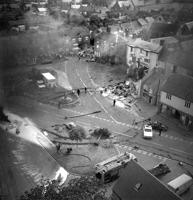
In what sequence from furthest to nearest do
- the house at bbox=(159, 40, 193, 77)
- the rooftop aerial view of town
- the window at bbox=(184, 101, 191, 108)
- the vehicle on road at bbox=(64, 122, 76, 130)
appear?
the house at bbox=(159, 40, 193, 77)
the vehicle on road at bbox=(64, 122, 76, 130)
the window at bbox=(184, 101, 191, 108)
the rooftop aerial view of town

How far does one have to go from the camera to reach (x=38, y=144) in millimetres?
25922

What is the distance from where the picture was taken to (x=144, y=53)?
40812mm

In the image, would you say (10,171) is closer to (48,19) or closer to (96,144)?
(96,144)

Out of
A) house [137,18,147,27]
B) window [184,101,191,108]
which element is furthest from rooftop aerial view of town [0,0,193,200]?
house [137,18,147,27]

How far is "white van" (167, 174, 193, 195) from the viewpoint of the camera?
20523 millimetres

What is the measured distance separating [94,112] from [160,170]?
36.5ft

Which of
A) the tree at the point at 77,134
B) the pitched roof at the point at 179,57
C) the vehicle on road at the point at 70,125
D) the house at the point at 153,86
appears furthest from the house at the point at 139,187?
the pitched roof at the point at 179,57

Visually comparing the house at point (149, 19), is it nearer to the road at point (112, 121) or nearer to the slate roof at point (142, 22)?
the slate roof at point (142, 22)

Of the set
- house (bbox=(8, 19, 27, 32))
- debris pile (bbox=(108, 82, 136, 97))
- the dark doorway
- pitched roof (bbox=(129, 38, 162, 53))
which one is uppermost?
house (bbox=(8, 19, 27, 32))

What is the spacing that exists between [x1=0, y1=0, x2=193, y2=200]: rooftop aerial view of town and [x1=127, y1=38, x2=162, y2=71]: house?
140 millimetres

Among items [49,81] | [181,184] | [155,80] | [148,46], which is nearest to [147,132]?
[181,184]

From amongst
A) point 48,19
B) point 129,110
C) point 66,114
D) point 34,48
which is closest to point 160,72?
point 129,110

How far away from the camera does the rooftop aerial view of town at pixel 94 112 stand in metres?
20.8

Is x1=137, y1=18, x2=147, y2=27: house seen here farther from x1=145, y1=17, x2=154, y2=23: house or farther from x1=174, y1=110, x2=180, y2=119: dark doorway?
x1=174, y1=110, x2=180, y2=119: dark doorway
